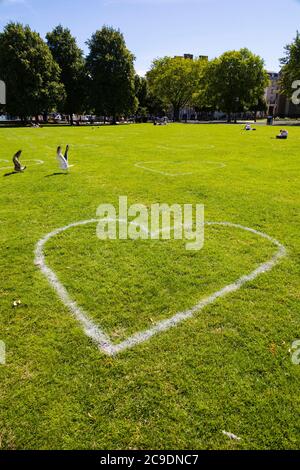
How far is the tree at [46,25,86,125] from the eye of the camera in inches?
2653

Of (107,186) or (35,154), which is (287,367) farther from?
(35,154)

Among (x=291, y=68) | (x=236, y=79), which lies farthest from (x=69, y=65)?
(x=291, y=68)

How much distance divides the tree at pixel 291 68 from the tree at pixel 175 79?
25.7m

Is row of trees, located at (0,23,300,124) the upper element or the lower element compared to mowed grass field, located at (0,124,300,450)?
upper

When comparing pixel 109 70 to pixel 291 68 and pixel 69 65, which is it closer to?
pixel 69 65

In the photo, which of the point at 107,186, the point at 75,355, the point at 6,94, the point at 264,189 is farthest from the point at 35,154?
the point at 6,94

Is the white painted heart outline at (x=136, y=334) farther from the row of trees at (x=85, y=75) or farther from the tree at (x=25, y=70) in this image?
the row of trees at (x=85, y=75)

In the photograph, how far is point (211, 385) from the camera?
3576 mm

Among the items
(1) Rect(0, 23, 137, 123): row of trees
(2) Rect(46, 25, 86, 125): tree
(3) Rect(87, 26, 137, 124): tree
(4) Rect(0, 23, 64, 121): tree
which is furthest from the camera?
(2) Rect(46, 25, 86, 125): tree

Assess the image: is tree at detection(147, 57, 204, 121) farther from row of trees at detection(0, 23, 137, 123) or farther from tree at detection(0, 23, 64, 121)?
tree at detection(0, 23, 64, 121)

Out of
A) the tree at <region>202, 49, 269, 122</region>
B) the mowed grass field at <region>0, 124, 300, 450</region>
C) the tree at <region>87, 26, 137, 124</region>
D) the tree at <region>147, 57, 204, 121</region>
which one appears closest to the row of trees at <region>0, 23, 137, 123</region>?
the tree at <region>87, 26, 137, 124</region>

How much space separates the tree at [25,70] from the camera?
5575cm
